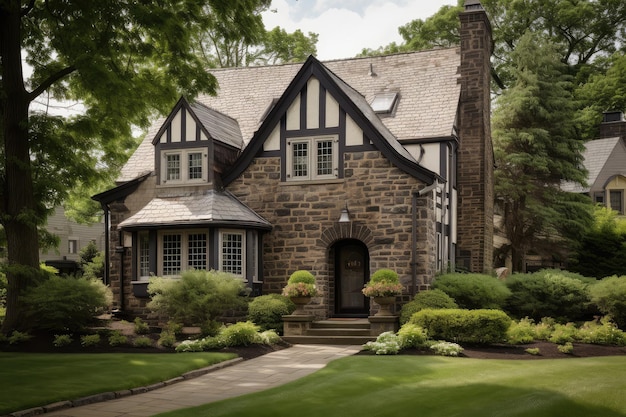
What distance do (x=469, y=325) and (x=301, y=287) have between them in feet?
15.0

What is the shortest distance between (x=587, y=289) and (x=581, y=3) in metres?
30.5

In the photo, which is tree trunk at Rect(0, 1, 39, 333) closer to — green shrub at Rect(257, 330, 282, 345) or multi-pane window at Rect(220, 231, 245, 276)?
multi-pane window at Rect(220, 231, 245, 276)

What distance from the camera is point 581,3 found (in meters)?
47.1

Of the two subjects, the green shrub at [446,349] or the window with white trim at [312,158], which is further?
the window with white trim at [312,158]

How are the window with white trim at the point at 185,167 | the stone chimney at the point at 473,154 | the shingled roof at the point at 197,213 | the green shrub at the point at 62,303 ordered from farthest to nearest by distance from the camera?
the stone chimney at the point at 473,154, the window with white trim at the point at 185,167, the shingled roof at the point at 197,213, the green shrub at the point at 62,303

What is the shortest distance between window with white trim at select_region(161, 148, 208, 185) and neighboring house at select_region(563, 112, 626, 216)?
27.5 metres

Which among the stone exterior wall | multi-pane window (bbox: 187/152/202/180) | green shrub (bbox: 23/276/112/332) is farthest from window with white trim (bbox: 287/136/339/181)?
green shrub (bbox: 23/276/112/332)

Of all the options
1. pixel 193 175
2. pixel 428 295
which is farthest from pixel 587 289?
pixel 193 175

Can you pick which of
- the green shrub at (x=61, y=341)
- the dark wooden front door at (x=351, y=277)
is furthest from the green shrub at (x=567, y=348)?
the green shrub at (x=61, y=341)

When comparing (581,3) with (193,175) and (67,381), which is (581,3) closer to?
(193,175)

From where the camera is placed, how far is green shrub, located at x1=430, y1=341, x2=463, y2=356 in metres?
15.9

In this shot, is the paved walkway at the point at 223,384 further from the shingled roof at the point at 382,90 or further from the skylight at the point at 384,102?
the skylight at the point at 384,102

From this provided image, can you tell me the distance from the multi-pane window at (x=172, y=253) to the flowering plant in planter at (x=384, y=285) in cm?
587

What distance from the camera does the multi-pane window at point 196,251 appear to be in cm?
2142
